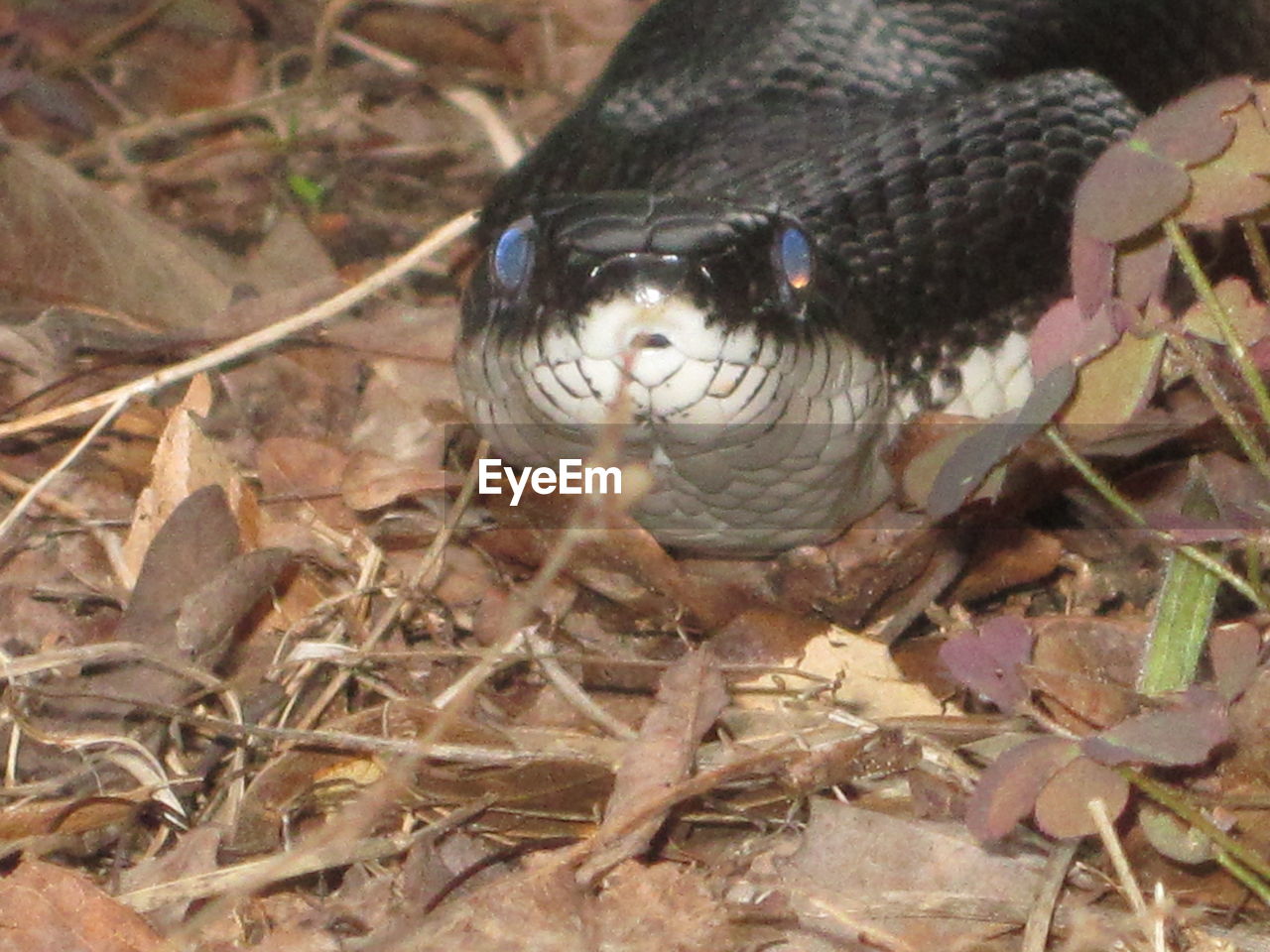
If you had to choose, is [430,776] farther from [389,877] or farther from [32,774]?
[32,774]

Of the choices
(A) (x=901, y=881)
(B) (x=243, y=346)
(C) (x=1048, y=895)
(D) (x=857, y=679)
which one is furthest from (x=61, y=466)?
(C) (x=1048, y=895)

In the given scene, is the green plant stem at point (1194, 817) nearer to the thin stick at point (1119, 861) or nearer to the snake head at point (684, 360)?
the thin stick at point (1119, 861)

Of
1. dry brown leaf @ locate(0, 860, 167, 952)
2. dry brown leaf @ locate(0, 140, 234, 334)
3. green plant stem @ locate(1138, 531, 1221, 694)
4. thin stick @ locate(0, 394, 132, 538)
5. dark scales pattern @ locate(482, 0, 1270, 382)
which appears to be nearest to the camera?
dry brown leaf @ locate(0, 860, 167, 952)

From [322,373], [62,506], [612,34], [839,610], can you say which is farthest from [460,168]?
[839,610]

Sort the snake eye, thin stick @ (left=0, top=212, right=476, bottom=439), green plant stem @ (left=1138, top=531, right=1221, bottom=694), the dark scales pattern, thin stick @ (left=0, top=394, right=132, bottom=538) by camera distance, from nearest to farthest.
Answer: green plant stem @ (left=1138, top=531, right=1221, bottom=694) → the snake eye → thin stick @ (left=0, top=394, right=132, bottom=538) → the dark scales pattern → thin stick @ (left=0, top=212, right=476, bottom=439)

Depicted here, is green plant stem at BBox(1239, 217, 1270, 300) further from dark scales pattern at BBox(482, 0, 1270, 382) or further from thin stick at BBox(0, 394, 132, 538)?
thin stick at BBox(0, 394, 132, 538)

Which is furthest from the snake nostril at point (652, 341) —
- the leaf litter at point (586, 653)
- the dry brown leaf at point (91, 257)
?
the dry brown leaf at point (91, 257)

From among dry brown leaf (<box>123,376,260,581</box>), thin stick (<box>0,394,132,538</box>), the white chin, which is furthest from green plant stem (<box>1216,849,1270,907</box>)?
thin stick (<box>0,394,132,538</box>)
